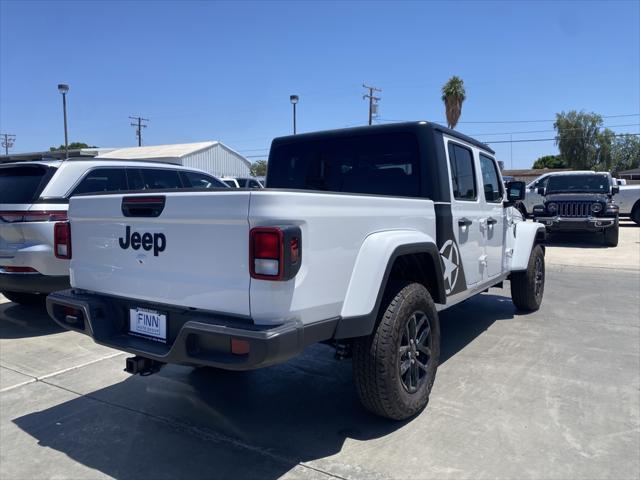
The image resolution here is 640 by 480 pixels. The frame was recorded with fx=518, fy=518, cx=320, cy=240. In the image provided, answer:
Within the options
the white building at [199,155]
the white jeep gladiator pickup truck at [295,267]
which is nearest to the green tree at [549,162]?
the white building at [199,155]

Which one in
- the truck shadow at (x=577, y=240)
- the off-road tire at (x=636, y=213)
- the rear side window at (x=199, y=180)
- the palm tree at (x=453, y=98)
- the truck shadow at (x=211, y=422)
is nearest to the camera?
the truck shadow at (x=211, y=422)

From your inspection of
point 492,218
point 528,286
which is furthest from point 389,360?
point 528,286

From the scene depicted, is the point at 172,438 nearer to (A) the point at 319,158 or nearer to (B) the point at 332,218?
(B) the point at 332,218

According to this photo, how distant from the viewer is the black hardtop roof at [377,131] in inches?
160

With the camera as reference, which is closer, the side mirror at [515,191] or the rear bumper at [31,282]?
the rear bumper at [31,282]

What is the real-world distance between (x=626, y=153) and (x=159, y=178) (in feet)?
233

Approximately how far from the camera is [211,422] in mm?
3520

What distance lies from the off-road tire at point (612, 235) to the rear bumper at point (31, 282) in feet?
41.2

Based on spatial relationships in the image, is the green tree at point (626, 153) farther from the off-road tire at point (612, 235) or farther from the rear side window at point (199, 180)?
the rear side window at point (199, 180)

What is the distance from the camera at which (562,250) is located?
42.1ft

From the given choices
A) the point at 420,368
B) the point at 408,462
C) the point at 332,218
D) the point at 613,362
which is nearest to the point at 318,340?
the point at 332,218

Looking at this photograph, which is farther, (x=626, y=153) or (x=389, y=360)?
(x=626, y=153)

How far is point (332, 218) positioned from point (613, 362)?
3.39 meters

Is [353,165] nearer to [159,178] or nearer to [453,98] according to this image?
[159,178]
